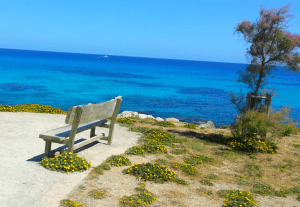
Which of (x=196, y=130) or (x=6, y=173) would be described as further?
(x=196, y=130)

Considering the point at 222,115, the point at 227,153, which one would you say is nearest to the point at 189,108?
the point at 222,115

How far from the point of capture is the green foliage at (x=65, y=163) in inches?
247

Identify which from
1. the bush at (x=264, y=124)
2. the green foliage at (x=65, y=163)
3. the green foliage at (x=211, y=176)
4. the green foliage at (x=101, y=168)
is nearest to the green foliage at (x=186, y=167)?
the green foliage at (x=211, y=176)

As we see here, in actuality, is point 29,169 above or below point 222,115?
above

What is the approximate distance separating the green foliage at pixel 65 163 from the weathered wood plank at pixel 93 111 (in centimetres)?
82

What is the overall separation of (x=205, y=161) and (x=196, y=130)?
16.0 ft

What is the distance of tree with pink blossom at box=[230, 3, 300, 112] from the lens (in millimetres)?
10344

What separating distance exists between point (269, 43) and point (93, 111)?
7229 mm

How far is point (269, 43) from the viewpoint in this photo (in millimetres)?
10664

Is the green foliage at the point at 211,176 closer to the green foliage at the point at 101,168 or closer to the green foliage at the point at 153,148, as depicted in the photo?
the green foliage at the point at 153,148

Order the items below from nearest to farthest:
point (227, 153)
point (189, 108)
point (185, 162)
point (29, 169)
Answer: point (29, 169) < point (185, 162) < point (227, 153) < point (189, 108)

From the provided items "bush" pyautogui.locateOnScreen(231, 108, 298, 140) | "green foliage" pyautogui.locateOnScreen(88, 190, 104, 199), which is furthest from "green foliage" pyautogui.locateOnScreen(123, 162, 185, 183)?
"bush" pyautogui.locateOnScreen(231, 108, 298, 140)

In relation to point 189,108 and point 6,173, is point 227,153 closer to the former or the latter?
point 6,173

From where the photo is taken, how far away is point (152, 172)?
20.9 ft
